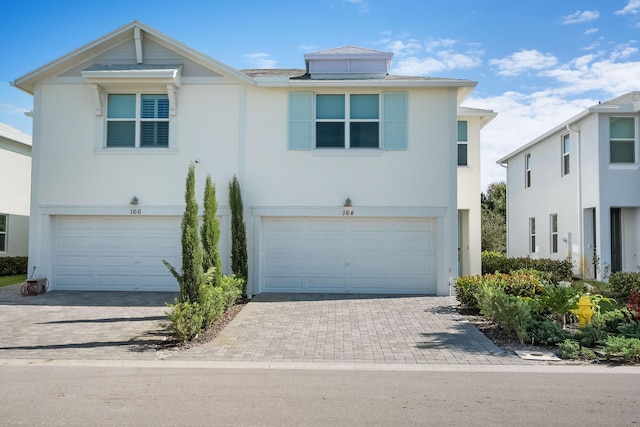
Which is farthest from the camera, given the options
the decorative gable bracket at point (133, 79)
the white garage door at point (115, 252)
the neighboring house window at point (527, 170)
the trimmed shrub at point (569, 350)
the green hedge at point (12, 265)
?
the neighboring house window at point (527, 170)

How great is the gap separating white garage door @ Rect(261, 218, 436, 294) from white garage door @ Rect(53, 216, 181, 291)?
9.18ft

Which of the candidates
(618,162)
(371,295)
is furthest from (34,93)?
(618,162)

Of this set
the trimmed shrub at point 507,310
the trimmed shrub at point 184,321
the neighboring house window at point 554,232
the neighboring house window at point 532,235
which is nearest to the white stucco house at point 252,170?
the trimmed shrub at point 507,310

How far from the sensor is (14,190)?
74.9 feet

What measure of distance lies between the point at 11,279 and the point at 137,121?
8351mm

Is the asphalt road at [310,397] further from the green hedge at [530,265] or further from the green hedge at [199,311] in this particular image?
the green hedge at [530,265]

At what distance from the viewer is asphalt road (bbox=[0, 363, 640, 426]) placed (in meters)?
5.70

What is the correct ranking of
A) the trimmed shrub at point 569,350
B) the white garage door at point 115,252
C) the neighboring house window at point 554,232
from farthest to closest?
the neighboring house window at point 554,232, the white garage door at point 115,252, the trimmed shrub at point 569,350

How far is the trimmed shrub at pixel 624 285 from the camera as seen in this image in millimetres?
13586

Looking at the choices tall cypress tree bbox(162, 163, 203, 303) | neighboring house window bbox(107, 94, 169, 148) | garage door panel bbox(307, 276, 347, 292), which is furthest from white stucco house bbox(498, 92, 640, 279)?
neighboring house window bbox(107, 94, 169, 148)

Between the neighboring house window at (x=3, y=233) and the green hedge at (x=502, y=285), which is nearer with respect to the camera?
the green hedge at (x=502, y=285)

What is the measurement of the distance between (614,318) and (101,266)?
42.6 feet

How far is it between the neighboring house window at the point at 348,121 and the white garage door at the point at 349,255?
2.19 meters

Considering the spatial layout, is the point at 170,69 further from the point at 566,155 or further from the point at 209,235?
the point at 566,155
